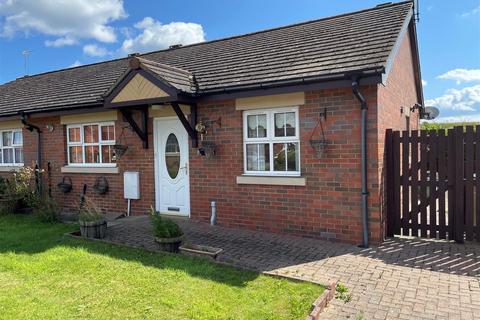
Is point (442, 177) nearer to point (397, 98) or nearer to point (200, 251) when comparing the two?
point (397, 98)

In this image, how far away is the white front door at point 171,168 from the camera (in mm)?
9023

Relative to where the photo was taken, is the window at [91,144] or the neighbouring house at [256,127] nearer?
the neighbouring house at [256,127]

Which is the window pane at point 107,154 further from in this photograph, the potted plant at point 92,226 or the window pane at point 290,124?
the window pane at point 290,124

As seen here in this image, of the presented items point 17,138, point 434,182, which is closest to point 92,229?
point 434,182

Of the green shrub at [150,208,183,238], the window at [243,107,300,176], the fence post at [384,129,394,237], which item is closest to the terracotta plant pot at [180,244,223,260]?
the green shrub at [150,208,183,238]

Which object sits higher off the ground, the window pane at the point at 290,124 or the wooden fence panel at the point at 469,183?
the window pane at the point at 290,124

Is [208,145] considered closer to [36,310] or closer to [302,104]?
[302,104]

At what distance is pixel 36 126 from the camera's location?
11500 mm

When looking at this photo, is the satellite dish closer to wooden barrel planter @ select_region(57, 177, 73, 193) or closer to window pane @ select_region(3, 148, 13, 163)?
wooden barrel planter @ select_region(57, 177, 73, 193)

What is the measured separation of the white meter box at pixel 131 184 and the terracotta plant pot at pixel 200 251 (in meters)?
3.77

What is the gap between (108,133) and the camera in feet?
33.6

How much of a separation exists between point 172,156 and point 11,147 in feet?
22.6

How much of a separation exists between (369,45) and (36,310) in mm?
6869

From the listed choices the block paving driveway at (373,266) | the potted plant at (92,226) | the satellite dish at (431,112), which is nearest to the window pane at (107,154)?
the block paving driveway at (373,266)
